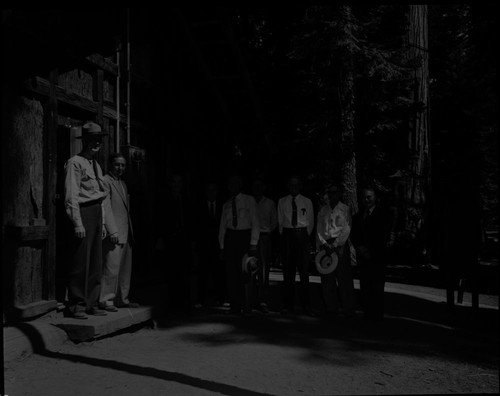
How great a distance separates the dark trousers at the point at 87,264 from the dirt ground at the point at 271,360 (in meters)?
0.54

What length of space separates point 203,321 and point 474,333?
3.55m

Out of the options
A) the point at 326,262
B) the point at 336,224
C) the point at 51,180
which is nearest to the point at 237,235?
the point at 326,262

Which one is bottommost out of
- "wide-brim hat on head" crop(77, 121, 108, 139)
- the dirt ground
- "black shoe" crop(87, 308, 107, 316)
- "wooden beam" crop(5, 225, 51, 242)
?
the dirt ground

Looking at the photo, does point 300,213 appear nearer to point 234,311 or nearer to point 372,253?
point 372,253

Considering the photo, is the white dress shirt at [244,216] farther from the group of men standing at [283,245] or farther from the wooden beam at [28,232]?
the wooden beam at [28,232]

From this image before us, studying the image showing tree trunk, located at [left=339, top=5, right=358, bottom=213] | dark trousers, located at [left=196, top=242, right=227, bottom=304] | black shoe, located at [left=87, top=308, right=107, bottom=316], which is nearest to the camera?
black shoe, located at [left=87, top=308, right=107, bottom=316]

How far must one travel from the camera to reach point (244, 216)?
786cm

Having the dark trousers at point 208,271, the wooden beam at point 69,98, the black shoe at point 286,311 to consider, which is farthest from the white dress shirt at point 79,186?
the black shoe at point 286,311

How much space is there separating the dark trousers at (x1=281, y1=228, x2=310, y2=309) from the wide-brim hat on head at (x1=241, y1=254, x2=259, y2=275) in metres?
0.50

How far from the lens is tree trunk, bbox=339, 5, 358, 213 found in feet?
45.8

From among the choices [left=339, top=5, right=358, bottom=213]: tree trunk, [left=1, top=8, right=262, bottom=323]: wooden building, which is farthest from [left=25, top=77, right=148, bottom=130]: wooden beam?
[left=339, top=5, right=358, bottom=213]: tree trunk

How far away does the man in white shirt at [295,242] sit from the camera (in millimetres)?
8000

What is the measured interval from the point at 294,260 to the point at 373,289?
1.20 meters

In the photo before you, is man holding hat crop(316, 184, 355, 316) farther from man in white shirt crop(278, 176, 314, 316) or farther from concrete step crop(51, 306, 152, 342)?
concrete step crop(51, 306, 152, 342)
